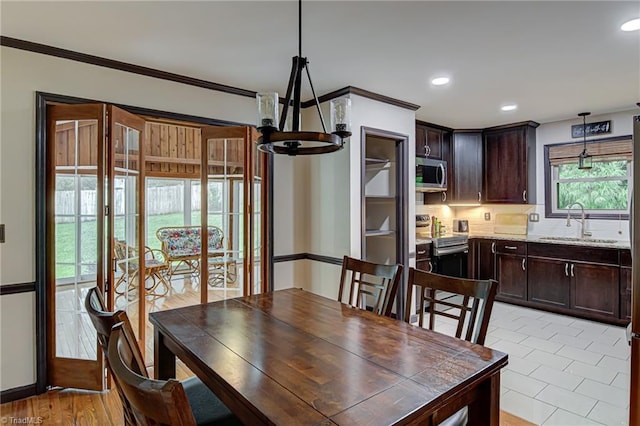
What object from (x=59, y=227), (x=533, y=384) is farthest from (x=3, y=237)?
(x=533, y=384)

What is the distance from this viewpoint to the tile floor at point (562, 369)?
2416 millimetres

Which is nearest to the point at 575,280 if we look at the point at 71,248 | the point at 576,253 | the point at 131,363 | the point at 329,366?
Result: the point at 576,253

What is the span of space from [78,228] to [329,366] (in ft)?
7.39

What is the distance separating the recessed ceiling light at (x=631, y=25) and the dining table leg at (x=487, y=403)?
7.58 feet

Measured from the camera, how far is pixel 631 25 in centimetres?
227

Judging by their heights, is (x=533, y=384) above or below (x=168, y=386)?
below

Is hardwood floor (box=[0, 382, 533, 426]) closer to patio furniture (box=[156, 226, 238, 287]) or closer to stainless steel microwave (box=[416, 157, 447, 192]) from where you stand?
patio furniture (box=[156, 226, 238, 287])

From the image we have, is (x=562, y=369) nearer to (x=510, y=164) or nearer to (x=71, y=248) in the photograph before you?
(x=510, y=164)

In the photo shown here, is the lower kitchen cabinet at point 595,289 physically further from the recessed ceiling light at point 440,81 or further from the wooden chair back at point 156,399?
the wooden chair back at point 156,399

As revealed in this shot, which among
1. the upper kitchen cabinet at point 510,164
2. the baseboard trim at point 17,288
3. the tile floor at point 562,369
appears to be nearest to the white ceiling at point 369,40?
the upper kitchen cabinet at point 510,164

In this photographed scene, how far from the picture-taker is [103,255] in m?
2.65

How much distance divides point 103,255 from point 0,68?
138 cm

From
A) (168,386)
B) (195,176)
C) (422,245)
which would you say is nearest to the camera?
(168,386)

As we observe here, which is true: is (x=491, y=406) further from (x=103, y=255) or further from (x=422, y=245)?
(x=422, y=245)
